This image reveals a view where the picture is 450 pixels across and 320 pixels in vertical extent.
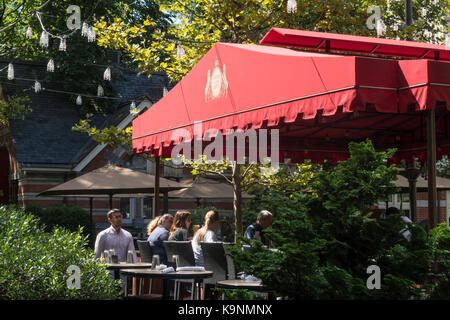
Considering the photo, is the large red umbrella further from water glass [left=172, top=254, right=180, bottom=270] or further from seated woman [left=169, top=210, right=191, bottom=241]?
water glass [left=172, top=254, right=180, bottom=270]

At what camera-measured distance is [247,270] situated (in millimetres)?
4176

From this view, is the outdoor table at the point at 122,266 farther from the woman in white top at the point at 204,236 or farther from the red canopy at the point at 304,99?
the red canopy at the point at 304,99

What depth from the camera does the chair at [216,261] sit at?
9.10 metres

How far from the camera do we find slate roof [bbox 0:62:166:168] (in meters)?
27.5

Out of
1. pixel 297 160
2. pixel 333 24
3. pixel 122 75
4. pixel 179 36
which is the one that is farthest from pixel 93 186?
pixel 122 75

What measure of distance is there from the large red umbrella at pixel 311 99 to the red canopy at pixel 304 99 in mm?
11

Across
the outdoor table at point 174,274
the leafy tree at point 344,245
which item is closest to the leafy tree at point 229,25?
the outdoor table at point 174,274

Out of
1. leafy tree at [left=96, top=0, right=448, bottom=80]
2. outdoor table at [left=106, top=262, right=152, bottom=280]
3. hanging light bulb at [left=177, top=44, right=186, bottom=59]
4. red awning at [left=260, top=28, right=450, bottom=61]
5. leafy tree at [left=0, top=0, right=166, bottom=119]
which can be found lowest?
outdoor table at [left=106, top=262, right=152, bottom=280]

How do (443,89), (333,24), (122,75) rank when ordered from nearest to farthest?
1. (443,89)
2. (333,24)
3. (122,75)

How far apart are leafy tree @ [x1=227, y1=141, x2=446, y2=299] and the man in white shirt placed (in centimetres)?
674

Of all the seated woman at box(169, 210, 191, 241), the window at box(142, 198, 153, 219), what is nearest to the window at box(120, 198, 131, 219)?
the window at box(142, 198, 153, 219)
